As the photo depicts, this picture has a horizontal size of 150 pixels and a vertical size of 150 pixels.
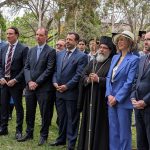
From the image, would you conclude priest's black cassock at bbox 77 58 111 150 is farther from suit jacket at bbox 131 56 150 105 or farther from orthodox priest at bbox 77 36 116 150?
suit jacket at bbox 131 56 150 105

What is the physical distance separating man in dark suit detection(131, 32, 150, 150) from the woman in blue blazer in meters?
0.24

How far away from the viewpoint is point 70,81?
284 inches

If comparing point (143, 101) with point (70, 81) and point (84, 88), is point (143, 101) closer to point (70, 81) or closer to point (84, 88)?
point (84, 88)

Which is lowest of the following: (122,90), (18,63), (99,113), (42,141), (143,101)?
(42,141)

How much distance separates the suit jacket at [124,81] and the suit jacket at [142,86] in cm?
20

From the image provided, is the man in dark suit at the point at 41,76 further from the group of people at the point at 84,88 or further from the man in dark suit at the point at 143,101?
the man in dark suit at the point at 143,101

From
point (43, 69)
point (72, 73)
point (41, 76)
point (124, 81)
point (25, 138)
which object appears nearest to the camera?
point (124, 81)

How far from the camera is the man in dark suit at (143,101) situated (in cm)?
566

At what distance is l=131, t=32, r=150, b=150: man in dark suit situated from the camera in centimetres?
566

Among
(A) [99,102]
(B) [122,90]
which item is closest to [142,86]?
(B) [122,90]

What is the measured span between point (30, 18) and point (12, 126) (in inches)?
1621

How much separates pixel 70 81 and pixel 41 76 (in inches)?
24.5

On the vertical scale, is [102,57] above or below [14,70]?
above

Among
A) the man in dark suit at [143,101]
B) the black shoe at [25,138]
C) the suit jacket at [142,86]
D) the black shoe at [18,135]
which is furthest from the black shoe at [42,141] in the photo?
the suit jacket at [142,86]
